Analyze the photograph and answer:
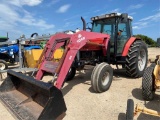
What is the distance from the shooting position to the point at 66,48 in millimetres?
4660

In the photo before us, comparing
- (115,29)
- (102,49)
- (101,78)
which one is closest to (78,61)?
(102,49)

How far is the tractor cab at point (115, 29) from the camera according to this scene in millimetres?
6500

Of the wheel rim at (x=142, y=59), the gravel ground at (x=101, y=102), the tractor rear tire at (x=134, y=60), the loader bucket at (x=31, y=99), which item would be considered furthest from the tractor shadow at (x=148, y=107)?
the wheel rim at (x=142, y=59)

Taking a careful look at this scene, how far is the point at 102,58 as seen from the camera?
6453 millimetres

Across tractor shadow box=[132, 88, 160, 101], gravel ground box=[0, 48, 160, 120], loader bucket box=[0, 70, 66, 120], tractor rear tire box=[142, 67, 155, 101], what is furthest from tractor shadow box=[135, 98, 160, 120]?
loader bucket box=[0, 70, 66, 120]

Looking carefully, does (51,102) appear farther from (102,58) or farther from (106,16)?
(106,16)

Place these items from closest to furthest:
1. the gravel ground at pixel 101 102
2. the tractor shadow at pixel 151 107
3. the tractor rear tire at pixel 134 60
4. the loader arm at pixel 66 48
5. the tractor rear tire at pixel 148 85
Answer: the tractor shadow at pixel 151 107 → the gravel ground at pixel 101 102 → the tractor rear tire at pixel 148 85 → the loader arm at pixel 66 48 → the tractor rear tire at pixel 134 60

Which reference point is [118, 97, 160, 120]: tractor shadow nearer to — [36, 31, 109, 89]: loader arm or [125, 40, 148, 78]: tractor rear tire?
[36, 31, 109, 89]: loader arm

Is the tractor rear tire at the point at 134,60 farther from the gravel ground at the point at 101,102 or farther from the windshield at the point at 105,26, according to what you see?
the windshield at the point at 105,26

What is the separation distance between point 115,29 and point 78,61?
66.0 inches

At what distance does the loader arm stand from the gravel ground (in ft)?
2.32

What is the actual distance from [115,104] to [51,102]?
1.72 meters

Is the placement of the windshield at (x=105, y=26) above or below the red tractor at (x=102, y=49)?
above

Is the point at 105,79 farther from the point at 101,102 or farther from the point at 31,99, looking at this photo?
the point at 31,99
